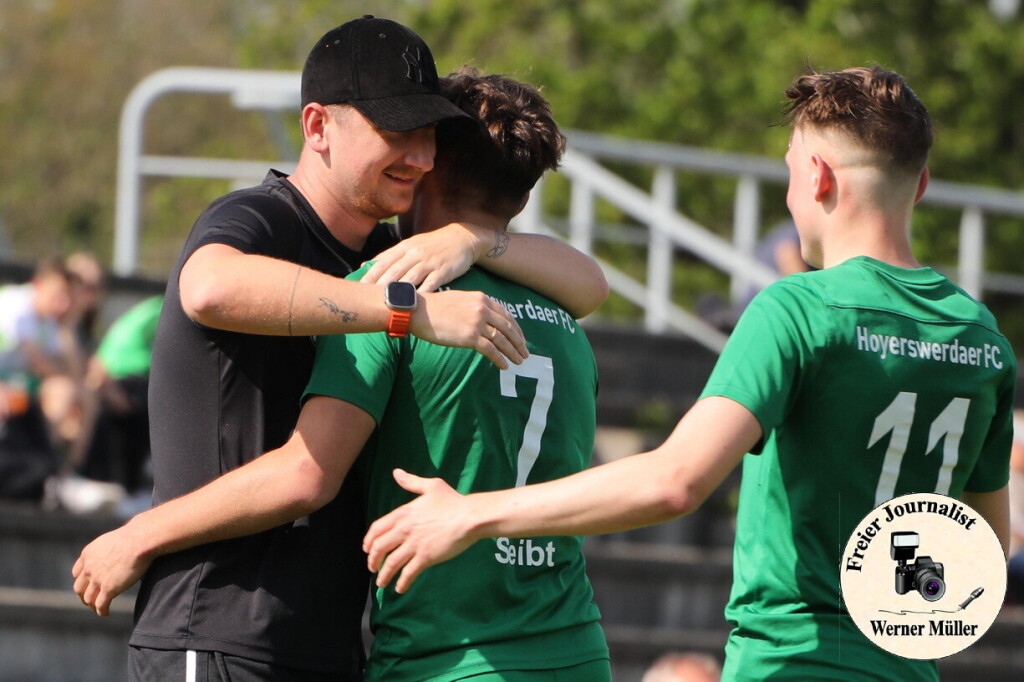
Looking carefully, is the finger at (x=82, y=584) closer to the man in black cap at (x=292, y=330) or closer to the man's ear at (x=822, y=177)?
the man in black cap at (x=292, y=330)

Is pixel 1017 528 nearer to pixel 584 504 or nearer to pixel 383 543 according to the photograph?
pixel 584 504

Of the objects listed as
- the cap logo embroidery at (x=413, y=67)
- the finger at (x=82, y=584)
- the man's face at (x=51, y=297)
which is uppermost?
the man's face at (x=51, y=297)

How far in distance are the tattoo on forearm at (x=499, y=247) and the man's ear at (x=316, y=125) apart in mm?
414

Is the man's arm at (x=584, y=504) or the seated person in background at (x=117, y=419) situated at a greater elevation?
the seated person in background at (x=117, y=419)

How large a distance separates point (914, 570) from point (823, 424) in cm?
32

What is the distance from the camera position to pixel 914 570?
8.63 feet

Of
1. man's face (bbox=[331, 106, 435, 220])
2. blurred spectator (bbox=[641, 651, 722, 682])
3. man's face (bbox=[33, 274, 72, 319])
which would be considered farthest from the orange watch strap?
man's face (bbox=[33, 274, 72, 319])

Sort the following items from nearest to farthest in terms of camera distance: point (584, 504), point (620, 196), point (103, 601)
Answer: point (584, 504)
point (103, 601)
point (620, 196)

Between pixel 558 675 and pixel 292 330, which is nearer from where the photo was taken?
pixel 292 330

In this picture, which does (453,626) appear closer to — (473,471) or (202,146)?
(473,471)

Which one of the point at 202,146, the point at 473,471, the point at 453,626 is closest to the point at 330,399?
the point at 473,471

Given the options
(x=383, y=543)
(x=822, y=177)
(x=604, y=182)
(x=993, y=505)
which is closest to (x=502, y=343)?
(x=383, y=543)

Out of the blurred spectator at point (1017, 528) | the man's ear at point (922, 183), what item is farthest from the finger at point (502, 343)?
the blurred spectator at point (1017, 528)

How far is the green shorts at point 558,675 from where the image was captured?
2707 mm
